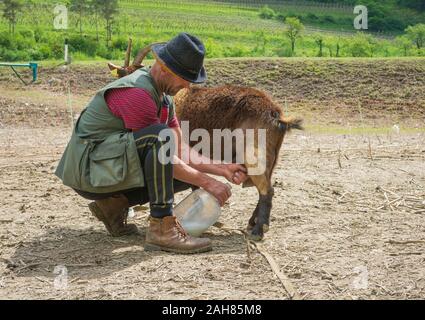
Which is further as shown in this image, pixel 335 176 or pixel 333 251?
pixel 335 176

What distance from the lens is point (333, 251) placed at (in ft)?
15.7

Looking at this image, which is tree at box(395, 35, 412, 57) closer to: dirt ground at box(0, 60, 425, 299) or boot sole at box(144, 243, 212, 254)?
dirt ground at box(0, 60, 425, 299)

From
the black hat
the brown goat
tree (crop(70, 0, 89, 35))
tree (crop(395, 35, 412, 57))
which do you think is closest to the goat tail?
the brown goat

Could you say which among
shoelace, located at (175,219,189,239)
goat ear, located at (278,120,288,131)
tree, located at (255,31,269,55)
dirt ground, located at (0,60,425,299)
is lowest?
tree, located at (255,31,269,55)

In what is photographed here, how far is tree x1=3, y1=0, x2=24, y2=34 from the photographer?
20547 mm

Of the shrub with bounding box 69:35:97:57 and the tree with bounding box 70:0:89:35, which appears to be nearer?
the shrub with bounding box 69:35:97:57

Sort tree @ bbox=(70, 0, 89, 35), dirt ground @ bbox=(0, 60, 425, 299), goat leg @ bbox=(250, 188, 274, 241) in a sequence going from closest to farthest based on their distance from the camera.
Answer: dirt ground @ bbox=(0, 60, 425, 299)
goat leg @ bbox=(250, 188, 274, 241)
tree @ bbox=(70, 0, 89, 35)

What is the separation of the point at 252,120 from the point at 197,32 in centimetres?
1806

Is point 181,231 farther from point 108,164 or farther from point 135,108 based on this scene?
point 135,108

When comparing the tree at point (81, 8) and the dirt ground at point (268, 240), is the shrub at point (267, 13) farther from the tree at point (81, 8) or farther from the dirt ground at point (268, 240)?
the dirt ground at point (268, 240)

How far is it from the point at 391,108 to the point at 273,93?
233 cm

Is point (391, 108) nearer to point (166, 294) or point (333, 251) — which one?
point (333, 251)

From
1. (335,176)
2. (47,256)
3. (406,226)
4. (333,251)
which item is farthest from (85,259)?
(335,176)

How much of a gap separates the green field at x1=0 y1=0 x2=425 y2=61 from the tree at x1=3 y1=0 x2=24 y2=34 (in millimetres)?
196
